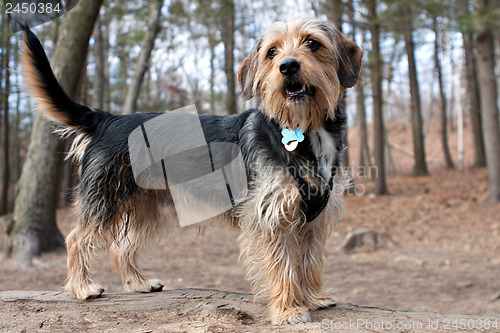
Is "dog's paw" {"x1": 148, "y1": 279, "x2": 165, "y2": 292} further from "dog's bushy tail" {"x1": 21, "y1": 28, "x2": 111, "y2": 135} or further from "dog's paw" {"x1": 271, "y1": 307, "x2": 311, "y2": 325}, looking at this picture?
"dog's bushy tail" {"x1": 21, "y1": 28, "x2": 111, "y2": 135}

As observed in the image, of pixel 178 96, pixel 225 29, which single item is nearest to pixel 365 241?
pixel 225 29

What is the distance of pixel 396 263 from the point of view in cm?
841

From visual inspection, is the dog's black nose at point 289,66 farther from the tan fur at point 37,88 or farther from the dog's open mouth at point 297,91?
the tan fur at point 37,88

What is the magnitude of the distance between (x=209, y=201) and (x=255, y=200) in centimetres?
68

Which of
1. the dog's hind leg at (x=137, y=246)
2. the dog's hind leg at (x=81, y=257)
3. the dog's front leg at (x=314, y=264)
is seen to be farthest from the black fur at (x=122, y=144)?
the dog's hind leg at (x=137, y=246)

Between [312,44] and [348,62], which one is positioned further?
[348,62]

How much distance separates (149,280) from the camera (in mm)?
4230

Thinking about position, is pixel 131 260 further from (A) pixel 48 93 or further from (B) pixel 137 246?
(A) pixel 48 93

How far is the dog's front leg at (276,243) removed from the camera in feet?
10.2

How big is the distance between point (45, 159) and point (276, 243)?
5.61m

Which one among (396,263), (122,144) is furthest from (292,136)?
(396,263)

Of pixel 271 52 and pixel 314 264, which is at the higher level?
pixel 271 52

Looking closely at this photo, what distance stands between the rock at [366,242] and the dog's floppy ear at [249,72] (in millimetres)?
6755

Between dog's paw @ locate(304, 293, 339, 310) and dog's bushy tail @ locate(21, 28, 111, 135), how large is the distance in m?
2.56
